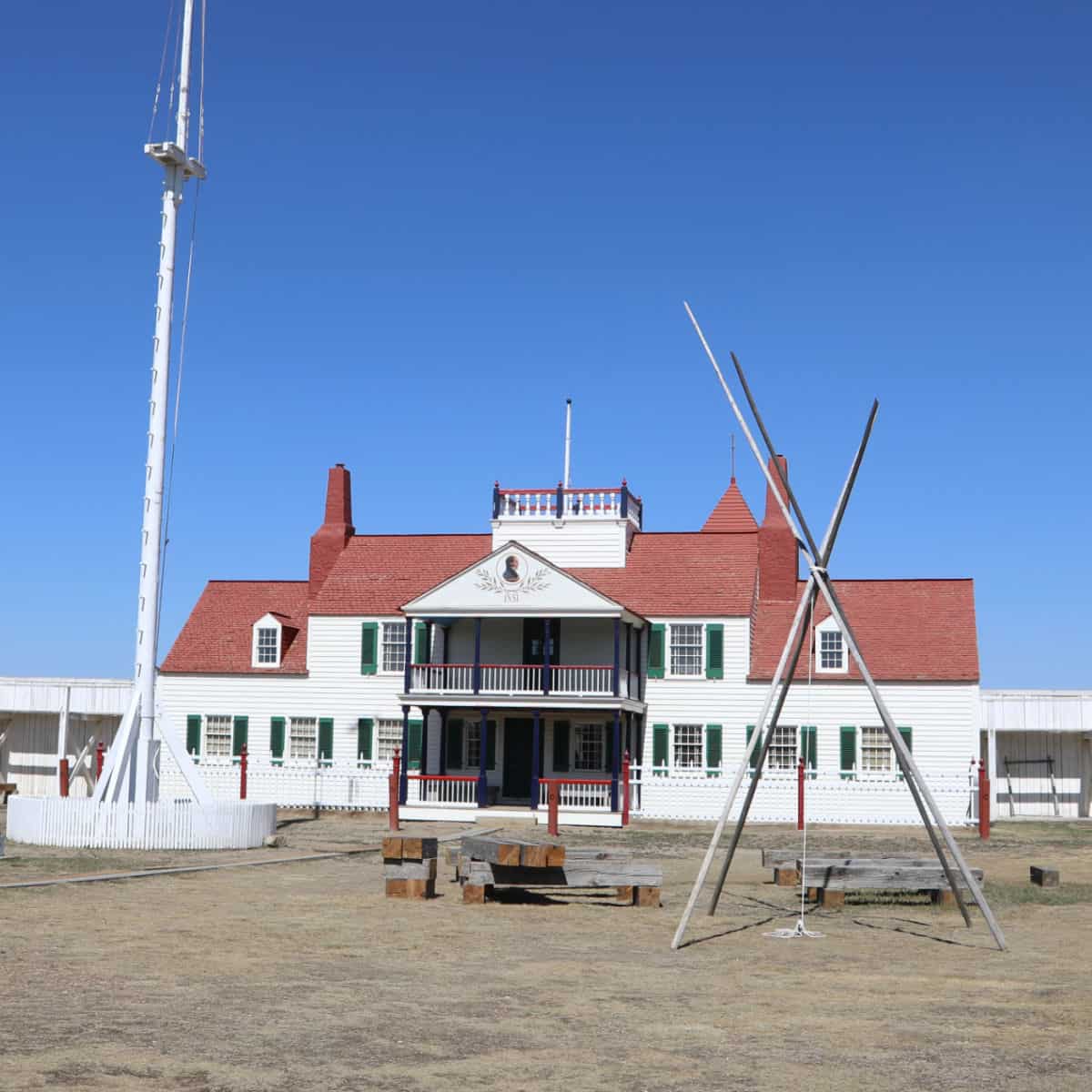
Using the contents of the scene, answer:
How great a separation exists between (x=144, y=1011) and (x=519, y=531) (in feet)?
95.9

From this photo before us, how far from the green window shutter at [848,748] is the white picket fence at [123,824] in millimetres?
16772

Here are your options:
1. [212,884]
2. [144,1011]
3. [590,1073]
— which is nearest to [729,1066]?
[590,1073]

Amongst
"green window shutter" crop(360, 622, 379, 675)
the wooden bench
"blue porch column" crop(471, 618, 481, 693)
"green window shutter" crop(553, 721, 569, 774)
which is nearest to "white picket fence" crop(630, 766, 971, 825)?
"green window shutter" crop(553, 721, 569, 774)

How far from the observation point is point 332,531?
39.6m

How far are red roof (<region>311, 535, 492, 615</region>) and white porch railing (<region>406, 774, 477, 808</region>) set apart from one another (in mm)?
4969

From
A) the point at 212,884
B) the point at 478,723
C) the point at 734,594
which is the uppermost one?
the point at 734,594

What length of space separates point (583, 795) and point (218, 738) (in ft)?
35.3

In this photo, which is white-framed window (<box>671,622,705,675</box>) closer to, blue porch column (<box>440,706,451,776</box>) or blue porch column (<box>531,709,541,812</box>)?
blue porch column (<box>531,709,541,812</box>)

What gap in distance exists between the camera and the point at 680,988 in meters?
9.54

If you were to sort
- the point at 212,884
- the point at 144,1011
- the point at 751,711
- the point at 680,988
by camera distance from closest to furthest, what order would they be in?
the point at 144,1011 < the point at 680,988 < the point at 212,884 < the point at 751,711

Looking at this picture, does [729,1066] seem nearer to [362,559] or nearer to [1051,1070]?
→ [1051,1070]

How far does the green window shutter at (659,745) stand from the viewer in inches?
1383

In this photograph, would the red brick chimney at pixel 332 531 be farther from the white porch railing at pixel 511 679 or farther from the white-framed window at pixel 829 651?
the white-framed window at pixel 829 651

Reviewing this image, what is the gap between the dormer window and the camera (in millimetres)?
37438
